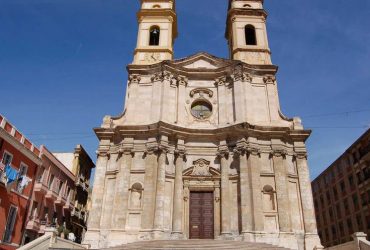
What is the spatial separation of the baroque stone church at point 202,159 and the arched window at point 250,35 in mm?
1565

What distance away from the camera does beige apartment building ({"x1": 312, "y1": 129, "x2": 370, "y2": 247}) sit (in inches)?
1388

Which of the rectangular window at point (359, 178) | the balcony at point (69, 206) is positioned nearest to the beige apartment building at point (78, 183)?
the balcony at point (69, 206)

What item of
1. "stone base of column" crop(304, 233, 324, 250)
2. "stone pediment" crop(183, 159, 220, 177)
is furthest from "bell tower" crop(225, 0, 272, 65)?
"stone base of column" crop(304, 233, 324, 250)

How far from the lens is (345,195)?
3916 cm

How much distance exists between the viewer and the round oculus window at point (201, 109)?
24391 millimetres

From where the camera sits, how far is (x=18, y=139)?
21.5 metres

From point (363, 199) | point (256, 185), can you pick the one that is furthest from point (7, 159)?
point (363, 199)

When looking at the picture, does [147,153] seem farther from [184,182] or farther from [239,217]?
[239,217]

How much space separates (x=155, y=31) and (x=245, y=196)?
15.7 metres

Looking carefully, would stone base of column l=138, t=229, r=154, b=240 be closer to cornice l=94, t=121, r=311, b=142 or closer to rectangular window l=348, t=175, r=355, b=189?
cornice l=94, t=121, r=311, b=142

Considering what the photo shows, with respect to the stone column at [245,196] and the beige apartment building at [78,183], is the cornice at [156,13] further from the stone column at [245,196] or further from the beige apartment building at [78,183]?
the stone column at [245,196]

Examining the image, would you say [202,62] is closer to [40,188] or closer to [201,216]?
[201,216]

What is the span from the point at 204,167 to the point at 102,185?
6488mm

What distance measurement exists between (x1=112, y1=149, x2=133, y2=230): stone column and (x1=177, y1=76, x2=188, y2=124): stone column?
4.38 meters
